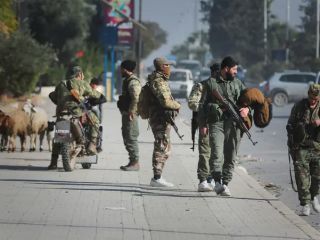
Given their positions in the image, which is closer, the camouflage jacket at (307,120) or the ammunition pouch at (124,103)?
the camouflage jacket at (307,120)

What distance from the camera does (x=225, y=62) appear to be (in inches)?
595

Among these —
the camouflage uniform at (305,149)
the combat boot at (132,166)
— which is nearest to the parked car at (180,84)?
the combat boot at (132,166)

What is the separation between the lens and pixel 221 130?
15227 millimetres

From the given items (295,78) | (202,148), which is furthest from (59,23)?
(202,148)

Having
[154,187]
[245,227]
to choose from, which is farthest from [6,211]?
[154,187]

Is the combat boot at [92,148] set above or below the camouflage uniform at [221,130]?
below

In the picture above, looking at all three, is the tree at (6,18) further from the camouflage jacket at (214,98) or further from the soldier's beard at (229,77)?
the soldier's beard at (229,77)

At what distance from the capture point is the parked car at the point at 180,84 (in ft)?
208

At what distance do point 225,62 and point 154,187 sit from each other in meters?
2.15

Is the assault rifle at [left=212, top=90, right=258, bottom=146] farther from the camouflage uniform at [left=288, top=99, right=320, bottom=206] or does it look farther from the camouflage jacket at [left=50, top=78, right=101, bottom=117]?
the camouflage jacket at [left=50, top=78, right=101, bottom=117]

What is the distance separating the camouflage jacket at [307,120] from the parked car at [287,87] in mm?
43105

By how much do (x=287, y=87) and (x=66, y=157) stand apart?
40.4 metres

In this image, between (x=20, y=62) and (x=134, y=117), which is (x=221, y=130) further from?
(x=20, y=62)

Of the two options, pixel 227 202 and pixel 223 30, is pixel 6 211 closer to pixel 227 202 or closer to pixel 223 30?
pixel 227 202
